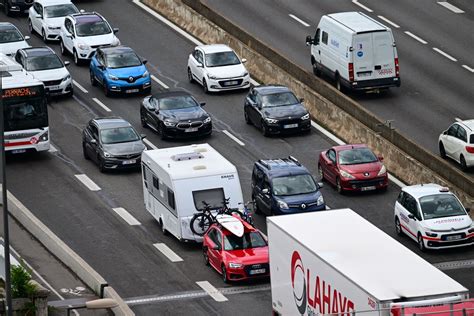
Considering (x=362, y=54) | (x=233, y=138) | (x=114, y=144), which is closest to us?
(x=114, y=144)

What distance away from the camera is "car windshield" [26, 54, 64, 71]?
65.8 meters

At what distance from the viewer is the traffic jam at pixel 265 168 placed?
3734 cm

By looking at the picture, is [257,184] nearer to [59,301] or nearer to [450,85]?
[59,301]

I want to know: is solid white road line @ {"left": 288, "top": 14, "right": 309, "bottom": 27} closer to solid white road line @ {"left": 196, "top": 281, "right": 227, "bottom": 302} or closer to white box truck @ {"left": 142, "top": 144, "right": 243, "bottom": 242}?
white box truck @ {"left": 142, "top": 144, "right": 243, "bottom": 242}

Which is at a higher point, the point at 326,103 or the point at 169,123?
the point at 326,103

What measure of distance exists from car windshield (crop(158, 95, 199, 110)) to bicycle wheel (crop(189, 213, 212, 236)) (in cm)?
1177

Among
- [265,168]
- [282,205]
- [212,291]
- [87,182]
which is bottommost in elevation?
[87,182]

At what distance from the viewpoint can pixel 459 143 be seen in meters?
56.8

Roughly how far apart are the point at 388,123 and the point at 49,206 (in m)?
13.3

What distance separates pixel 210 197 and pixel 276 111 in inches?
434

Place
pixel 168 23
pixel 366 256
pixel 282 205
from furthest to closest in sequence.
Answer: pixel 168 23 → pixel 282 205 → pixel 366 256

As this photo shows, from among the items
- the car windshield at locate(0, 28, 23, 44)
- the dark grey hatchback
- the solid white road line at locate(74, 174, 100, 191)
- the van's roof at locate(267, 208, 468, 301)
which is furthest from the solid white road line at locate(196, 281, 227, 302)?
the car windshield at locate(0, 28, 23, 44)

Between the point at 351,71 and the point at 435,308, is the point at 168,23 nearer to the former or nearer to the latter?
the point at 351,71

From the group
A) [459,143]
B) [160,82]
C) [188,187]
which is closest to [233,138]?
[160,82]
